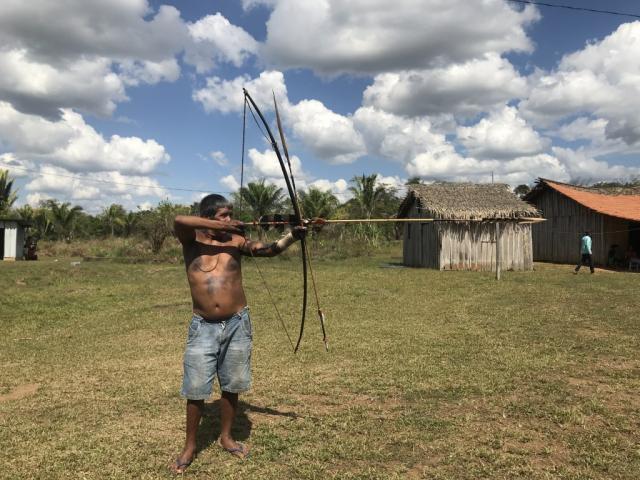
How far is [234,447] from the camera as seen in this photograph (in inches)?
172

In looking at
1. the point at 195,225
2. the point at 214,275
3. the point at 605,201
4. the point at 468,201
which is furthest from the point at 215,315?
the point at 605,201

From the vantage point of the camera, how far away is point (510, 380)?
6.37 m

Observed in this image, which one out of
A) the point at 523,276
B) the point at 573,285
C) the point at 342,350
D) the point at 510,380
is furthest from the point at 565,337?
the point at 523,276

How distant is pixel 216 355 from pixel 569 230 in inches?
1003

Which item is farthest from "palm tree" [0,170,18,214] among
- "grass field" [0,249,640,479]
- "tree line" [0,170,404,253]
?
"grass field" [0,249,640,479]

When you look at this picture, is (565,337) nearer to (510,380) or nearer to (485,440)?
(510,380)

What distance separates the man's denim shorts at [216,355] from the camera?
13.8 feet

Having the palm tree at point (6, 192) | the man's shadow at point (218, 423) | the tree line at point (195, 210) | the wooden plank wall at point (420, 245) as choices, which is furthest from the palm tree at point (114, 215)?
the man's shadow at point (218, 423)

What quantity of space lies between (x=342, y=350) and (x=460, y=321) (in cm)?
357

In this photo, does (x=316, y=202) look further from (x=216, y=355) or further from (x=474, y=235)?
(x=216, y=355)

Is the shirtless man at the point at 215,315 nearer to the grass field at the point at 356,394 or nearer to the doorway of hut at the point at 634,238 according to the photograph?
the grass field at the point at 356,394

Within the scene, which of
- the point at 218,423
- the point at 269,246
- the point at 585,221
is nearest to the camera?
the point at 269,246

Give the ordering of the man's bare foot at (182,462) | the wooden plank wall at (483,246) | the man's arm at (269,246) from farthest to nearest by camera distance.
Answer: the wooden plank wall at (483,246) → the man's arm at (269,246) → the man's bare foot at (182,462)

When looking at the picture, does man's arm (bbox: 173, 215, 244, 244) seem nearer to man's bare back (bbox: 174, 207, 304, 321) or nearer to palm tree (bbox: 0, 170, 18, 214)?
man's bare back (bbox: 174, 207, 304, 321)
